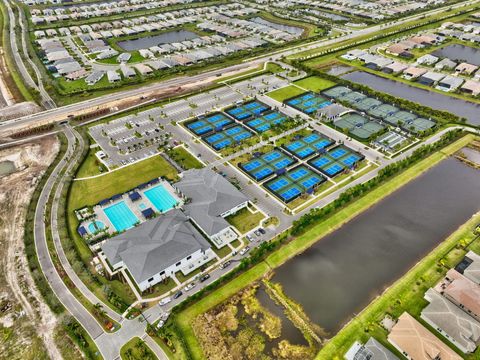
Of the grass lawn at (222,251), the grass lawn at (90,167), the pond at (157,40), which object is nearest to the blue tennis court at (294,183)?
the grass lawn at (222,251)

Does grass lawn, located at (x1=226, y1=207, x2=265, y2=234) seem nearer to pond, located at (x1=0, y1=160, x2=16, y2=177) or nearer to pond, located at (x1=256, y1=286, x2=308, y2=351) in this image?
pond, located at (x1=256, y1=286, x2=308, y2=351)

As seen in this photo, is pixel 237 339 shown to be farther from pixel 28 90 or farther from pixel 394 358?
pixel 28 90

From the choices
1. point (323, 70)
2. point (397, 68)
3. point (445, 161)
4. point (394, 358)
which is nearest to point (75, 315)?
point (394, 358)

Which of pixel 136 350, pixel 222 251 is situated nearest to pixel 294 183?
pixel 222 251

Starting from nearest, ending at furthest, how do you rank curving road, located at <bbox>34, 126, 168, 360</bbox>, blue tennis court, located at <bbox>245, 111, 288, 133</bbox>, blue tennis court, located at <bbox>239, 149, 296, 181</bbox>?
curving road, located at <bbox>34, 126, 168, 360</bbox>, blue tennis court, located at <bbox>239, 149, 296, 181</bbox>, blue tennis court, located at <bbox>245, 111, 288, 133</bbox>

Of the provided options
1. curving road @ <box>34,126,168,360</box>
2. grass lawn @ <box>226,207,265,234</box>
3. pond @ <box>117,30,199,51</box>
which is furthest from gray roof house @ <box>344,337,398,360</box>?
pond @ <box>117,30,199,51</box>
